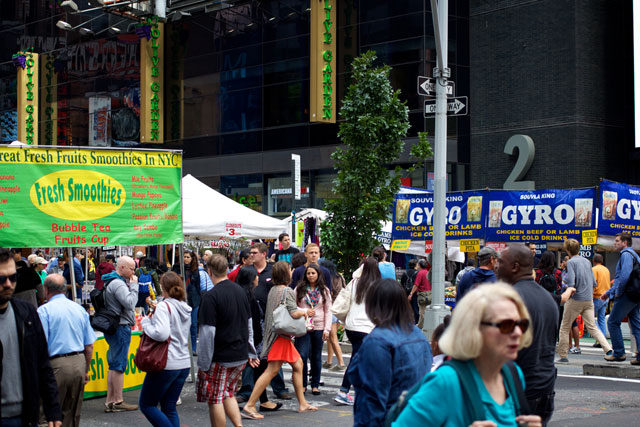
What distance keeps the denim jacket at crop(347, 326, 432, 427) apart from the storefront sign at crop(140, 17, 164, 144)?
106 ft

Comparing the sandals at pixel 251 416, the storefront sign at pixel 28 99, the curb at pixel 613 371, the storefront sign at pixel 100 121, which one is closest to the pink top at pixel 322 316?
the sandals at pixel 251 416

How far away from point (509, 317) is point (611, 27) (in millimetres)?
27489

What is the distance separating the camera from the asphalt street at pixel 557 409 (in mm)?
9047

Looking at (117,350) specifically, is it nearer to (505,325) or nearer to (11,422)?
(11,422)

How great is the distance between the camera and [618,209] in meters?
16.3

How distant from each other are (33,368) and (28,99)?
131 ft

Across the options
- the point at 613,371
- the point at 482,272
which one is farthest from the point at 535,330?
the point at 613,371

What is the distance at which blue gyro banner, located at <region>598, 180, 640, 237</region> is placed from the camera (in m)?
16.0

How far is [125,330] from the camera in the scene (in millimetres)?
9742

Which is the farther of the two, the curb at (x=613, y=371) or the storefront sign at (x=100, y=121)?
the storefront sign at (x=100, y=121)

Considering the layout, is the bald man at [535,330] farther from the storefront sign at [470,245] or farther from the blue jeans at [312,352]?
the storefront sign at [470,245]

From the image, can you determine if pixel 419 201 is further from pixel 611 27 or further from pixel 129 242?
pixel 611 27

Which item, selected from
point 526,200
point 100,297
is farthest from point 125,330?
point 526,200

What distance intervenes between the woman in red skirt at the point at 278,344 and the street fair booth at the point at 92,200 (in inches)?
75.3
